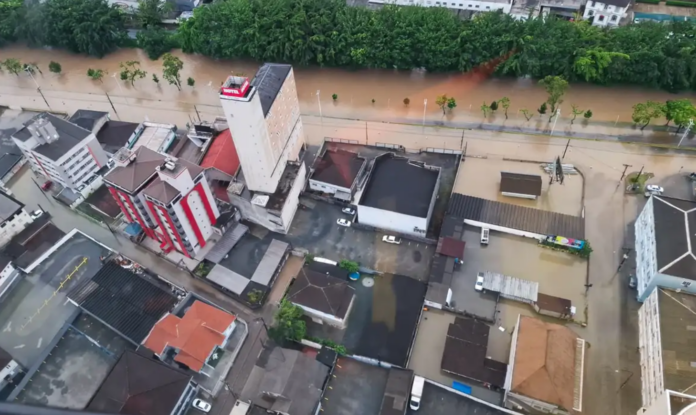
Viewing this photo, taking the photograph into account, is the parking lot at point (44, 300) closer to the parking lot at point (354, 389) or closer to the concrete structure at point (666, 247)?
the parking lot at point (354, 389)

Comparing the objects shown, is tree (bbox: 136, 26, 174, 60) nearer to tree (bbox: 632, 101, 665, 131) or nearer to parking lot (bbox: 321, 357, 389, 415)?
parking lot (bbox: 321, 357, 389, 415)

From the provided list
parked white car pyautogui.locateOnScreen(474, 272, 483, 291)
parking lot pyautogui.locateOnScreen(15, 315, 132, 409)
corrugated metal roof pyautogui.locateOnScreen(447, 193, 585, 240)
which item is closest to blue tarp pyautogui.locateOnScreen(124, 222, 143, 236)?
parking lot pyautogui.locateOnScreen(15, 315, 132, 409)

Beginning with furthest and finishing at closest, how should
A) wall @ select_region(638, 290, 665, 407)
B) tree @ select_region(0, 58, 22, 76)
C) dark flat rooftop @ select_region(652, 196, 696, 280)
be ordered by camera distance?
tree @ select_region(0, 58, 22, 76) < dark flat rooftop @ select_region(652, 196, 696, 280) < wall @ select_region(638, 290, 665, 407)

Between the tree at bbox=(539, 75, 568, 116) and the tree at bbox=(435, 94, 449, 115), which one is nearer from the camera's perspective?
the tree at bbox=(539, 75, 568, 116)

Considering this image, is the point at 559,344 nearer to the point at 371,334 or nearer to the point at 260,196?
the point at 371,334

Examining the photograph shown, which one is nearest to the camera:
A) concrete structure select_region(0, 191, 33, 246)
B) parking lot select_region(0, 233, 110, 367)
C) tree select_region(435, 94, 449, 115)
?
parking lot select_region(0, 233, 110, 367)


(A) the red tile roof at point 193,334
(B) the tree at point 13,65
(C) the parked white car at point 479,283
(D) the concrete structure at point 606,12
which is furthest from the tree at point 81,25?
(D) the concrete structure at point 606,12

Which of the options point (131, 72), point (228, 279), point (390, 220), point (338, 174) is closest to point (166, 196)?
point (228, 279)

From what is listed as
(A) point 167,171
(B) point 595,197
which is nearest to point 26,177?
(A) point 167,171
